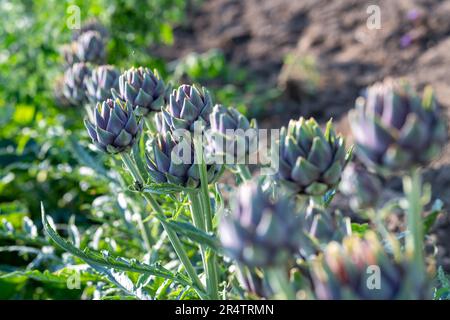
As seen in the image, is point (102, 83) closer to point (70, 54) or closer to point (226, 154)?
point (226, 154)

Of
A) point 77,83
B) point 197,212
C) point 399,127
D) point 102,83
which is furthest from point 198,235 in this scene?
point 77,83

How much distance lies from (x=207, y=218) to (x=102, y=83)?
584 mm

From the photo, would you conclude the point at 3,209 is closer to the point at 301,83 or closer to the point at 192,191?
the point at 192,191

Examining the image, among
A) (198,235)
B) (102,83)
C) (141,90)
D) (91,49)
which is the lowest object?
(198,235)

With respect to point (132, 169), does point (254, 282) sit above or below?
below

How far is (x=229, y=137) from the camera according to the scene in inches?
46.2

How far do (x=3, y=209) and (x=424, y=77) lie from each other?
207 cm

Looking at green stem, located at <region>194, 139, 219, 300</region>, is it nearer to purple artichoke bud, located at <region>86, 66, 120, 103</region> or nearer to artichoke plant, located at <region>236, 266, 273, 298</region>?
artichoke plant, located at <region>236, 266, 273, 298</region>

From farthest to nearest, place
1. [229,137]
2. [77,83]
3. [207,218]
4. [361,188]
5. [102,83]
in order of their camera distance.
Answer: [77,83]
[102,83]
[207,218]
[229,137]
[361,188]

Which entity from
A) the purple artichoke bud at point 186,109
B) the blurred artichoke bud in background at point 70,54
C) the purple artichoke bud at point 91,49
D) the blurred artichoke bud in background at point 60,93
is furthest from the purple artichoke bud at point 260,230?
the blurred artichoke bud in background at point 60,93

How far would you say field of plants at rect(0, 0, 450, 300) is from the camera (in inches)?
32.3

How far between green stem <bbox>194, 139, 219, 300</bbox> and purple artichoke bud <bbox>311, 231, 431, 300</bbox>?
17.0 inches

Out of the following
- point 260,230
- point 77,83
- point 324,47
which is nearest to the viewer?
point 260,230

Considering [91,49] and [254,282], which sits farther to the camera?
[91,49]
